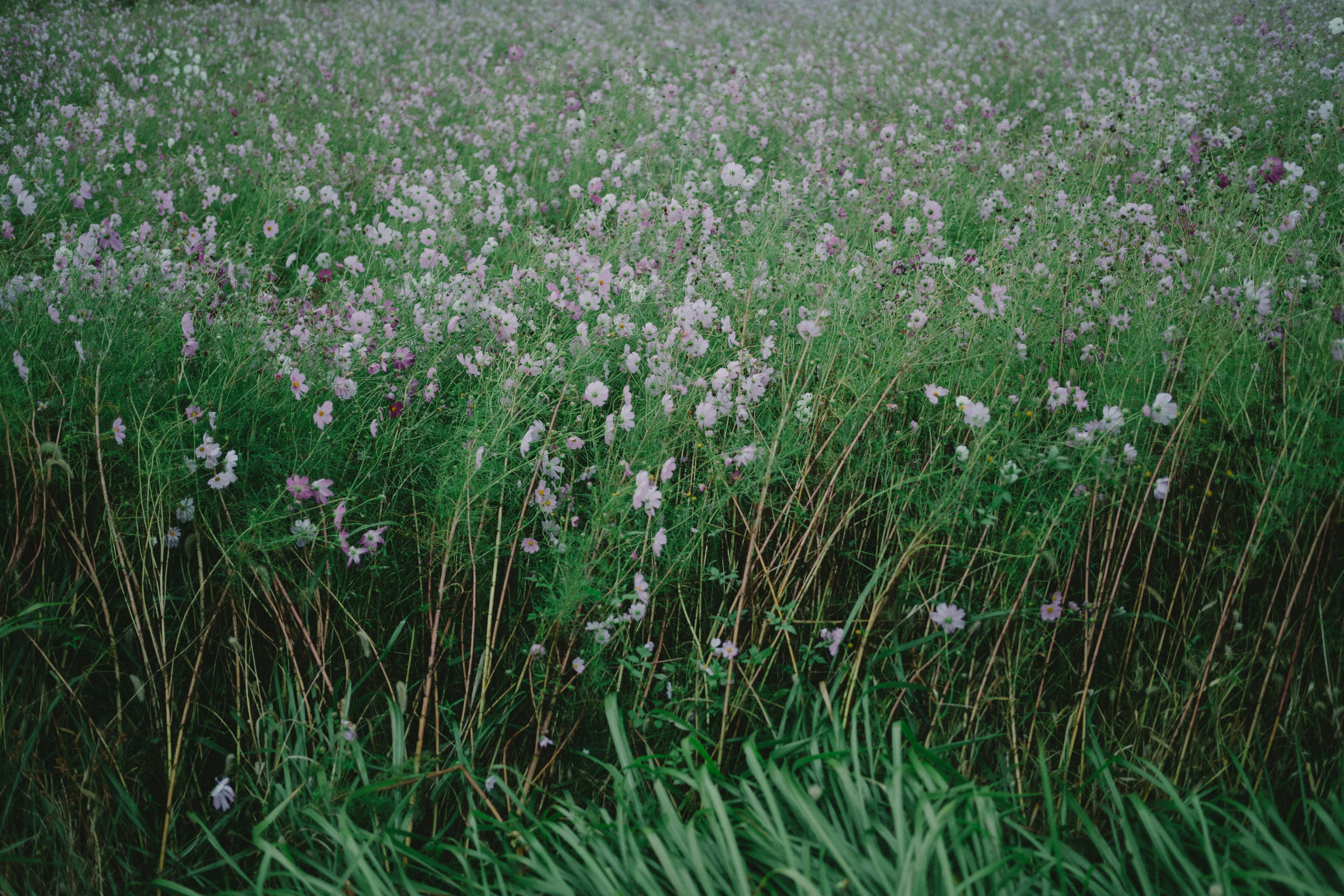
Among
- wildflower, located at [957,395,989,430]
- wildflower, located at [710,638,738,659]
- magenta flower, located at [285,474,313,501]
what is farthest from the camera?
wildflower, located at [957,395,989,430]

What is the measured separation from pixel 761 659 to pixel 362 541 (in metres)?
1.10

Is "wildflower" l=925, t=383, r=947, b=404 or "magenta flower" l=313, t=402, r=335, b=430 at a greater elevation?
"wildflower" l=925, t=383, r=947, b=404

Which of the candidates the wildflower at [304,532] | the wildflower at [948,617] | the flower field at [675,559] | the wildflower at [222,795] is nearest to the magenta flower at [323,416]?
the flower field at [675,559]

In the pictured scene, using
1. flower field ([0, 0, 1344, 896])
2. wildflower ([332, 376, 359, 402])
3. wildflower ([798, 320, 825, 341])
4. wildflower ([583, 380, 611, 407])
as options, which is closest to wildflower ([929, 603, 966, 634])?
flower field ([0, 0, 1344, 896])

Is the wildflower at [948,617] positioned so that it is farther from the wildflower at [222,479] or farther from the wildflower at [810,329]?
the wildflower at [222,479]

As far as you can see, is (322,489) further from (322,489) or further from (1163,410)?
(1163,410)

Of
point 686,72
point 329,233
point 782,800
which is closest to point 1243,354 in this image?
point 782,800

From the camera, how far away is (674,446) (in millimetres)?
2318

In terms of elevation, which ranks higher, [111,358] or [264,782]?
[111,358]

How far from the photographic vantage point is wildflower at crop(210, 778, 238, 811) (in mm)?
1621

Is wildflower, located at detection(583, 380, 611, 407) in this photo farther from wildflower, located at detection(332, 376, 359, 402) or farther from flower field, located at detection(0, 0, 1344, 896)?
wildflower, located at detection(332, 376, 359, 402)

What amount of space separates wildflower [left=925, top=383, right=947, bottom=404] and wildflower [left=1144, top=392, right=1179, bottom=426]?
0.53 meters

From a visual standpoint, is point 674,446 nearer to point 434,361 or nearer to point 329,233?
point 434,361

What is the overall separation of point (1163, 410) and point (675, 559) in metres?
1.42
